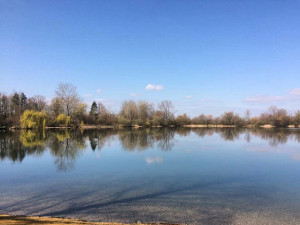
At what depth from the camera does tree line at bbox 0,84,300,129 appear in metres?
44.6

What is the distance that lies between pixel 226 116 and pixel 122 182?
64.9 metres

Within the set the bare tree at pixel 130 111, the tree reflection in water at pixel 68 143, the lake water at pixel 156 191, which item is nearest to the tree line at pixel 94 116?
the bare tree at pixel 130 111

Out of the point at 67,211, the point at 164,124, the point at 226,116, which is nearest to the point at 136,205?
the point at 67,211

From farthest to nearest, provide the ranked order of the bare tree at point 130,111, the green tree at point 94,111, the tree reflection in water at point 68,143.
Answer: the bare tree at point 130,111 < the green tree at point 94,111 < the tree reflection in water at point 68,143

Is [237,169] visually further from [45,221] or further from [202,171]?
[45,221]

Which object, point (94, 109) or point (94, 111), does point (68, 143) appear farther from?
point (94, 109)

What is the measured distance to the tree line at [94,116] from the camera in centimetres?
4459

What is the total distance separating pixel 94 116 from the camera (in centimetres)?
5819

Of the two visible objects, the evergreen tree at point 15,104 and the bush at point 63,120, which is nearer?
the bush at point 63,120

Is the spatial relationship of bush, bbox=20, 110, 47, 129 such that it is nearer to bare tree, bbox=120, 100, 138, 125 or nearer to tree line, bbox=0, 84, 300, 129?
tree line, bbox=0, 84, 300, 129

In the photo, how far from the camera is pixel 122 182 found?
7.95 metres

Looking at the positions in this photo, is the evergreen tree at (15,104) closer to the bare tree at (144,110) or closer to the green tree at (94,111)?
the green tree at (94,111)

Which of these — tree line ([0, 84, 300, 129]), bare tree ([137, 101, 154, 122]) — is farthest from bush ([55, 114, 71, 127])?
bare tree ([137, 101, 154, 122])

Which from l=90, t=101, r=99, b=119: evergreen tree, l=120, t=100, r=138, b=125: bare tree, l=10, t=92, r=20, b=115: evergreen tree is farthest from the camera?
l=120, t=100, r=138, b=125: bare tree
